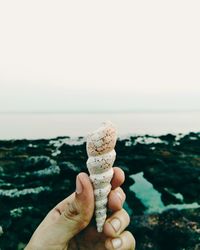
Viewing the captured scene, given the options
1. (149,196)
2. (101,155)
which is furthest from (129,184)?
(101,155)

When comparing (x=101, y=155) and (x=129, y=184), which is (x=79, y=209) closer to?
(x=101, y=155)

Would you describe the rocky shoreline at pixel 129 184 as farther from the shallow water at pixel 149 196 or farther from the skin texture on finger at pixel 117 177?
the skin texture on finger at pixel 117 177

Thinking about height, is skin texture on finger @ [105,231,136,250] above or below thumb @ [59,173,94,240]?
below

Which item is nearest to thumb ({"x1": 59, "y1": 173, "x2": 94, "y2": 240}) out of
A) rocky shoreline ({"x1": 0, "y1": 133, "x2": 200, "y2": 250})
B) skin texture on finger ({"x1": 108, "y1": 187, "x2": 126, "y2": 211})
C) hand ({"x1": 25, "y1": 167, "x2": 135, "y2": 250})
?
hand ({"x1": 25, "y1": 167, "x2": 135, "y2": 250})

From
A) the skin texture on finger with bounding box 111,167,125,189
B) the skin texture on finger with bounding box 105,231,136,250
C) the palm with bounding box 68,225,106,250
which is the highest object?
the skin texture on finger with bounding box 111,167,125,189

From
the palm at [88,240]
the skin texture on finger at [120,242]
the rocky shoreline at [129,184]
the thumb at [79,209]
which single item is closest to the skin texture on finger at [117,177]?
the thumb at [79,209]

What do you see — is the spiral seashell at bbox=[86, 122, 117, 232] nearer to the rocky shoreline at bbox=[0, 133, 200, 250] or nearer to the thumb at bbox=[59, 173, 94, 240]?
the thumb at bbox=[59, 173, 94, 240]

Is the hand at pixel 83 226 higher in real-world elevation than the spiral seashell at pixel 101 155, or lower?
lower

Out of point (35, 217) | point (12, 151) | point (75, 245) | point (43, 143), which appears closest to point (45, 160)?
point (12, 151)
